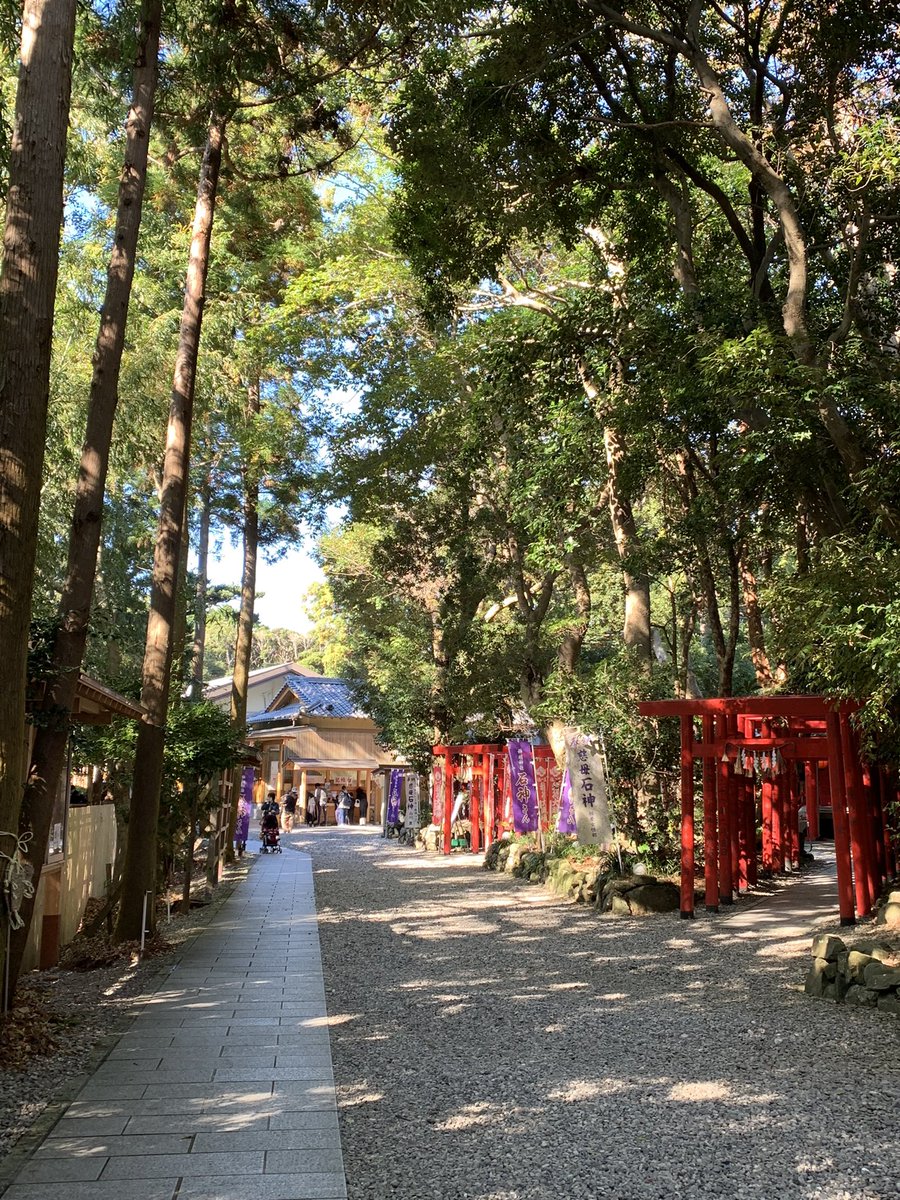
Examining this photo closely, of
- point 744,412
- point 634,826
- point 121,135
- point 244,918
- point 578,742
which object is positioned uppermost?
point 121,135

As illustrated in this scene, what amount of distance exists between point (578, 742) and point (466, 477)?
677cm

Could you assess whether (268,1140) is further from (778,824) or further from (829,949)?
(778,824)

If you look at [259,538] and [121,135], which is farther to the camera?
[259,538]

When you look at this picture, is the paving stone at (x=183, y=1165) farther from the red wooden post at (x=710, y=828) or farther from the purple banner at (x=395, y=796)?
the purple banner at (x=395, y=796)

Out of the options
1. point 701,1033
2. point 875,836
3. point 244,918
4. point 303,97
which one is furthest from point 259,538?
point 701,1033

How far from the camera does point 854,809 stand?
10.4 meters

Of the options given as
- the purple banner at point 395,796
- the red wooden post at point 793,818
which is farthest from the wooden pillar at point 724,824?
the purple banner at point 395,796

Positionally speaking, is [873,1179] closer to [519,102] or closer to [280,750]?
[519,102]

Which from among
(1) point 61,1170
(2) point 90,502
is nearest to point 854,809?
(2) point 90,502

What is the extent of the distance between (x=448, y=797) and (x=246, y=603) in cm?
687

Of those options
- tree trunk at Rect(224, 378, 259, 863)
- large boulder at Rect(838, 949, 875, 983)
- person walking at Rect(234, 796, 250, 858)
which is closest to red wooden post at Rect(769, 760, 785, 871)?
large boulder at Rect(838, 949, 875, 983)

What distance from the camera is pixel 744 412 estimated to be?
827 cm

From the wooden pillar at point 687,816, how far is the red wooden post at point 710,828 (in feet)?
0.56

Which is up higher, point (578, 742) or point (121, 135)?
point (121, 135)
